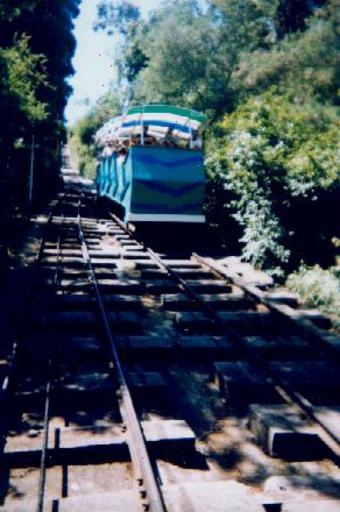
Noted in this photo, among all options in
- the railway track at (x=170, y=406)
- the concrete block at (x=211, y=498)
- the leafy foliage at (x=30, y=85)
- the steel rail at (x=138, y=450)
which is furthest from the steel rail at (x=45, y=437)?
the leafy foliage at (x=30, y=85)

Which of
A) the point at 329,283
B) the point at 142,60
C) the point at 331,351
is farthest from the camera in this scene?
the point at 142,60

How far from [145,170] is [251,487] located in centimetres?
916

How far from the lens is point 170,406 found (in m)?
4.48

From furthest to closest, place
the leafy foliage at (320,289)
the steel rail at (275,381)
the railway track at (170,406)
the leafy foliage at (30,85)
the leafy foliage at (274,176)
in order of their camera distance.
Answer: the leafy foliage at (274,176)
the leafy foliage at (30,85)
the leafy foliage at (320,289)
the steel rail at (275,381)
the railway track at (170,406)

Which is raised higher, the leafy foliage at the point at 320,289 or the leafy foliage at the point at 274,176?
the leafy foliage at the point at 274,176

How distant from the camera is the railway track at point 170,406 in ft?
10.5

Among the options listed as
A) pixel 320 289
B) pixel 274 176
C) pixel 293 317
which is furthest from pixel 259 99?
pixel 293 317

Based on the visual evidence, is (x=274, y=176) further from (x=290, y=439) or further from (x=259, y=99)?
(x=290, y=439)

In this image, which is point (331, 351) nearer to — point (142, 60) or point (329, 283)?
point (329, 283)

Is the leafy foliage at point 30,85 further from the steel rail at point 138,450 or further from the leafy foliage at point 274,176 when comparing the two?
the steel rail at point 138,450

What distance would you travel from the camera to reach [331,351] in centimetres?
549

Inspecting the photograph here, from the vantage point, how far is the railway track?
10.5 feet

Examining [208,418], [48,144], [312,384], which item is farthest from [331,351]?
[48,144]

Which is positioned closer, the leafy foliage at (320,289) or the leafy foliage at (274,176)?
the leafy foliage at (320,289)
